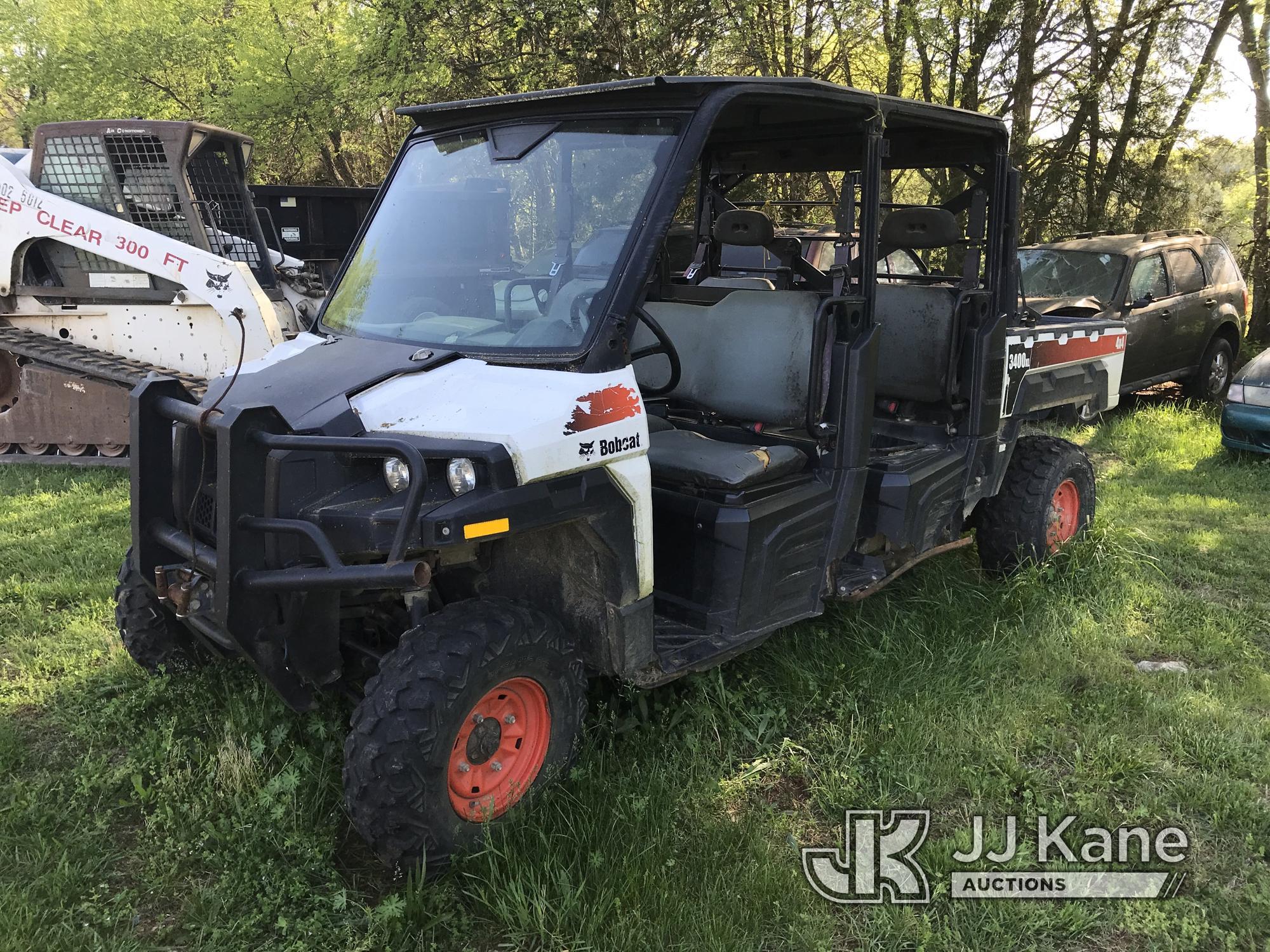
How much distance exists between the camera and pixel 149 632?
3838 millimetres

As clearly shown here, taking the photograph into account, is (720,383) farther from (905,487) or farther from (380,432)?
(380,432)

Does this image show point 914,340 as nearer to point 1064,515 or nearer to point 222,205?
point 1064,515

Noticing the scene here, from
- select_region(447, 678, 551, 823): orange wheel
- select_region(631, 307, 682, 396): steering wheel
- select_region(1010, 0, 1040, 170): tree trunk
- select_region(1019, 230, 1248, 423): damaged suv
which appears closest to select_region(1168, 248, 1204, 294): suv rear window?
select_region(1019, 230, 1248, 423): damaged suv

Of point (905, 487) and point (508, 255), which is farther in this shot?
point (905, 487)

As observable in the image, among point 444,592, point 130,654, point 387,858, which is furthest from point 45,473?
point 387,858

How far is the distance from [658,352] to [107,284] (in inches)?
233

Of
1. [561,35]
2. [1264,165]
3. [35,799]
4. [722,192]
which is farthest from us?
[1264,165]

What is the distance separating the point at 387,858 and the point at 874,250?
9.05ft

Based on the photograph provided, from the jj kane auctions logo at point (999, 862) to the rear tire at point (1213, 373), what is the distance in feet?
26.6

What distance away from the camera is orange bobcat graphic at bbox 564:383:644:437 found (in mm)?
2898

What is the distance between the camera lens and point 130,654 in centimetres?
402

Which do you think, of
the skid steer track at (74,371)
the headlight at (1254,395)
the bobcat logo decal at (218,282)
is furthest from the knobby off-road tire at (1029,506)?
the skid steer track at (74,371)

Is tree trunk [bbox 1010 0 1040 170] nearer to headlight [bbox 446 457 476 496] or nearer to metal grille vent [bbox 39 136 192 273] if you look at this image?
metal grille vent [bbox 39 136 192 273]

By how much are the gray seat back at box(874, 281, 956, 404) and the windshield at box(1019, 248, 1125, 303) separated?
511 centimetres
